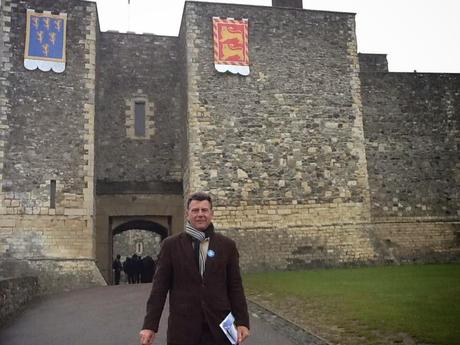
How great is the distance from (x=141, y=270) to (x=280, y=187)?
18.3ft

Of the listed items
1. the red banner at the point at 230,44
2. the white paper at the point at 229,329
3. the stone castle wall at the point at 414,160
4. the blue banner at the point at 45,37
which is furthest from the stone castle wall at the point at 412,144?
the white paper at the point at 229,329

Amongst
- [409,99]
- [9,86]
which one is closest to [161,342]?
[9,86]

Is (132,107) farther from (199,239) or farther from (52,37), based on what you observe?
(199,239)

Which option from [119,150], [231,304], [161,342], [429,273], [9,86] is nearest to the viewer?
[231,304]

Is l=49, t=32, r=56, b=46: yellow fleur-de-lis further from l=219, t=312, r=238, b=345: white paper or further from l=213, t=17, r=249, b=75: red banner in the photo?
l=219, t=312, r=238, b=345: white paper

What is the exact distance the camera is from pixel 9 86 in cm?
1552

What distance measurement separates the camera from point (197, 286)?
151 inches

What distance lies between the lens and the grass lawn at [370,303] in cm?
693

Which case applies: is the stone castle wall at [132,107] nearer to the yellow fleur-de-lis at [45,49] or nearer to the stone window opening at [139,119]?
the stone window opening at [139,119]

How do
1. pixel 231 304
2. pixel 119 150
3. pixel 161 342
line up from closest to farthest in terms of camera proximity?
1. pixel 231 304
2. pixel 161 342
3. pixel 119 150

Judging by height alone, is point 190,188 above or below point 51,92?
below

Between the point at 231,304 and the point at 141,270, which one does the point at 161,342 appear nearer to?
the point at 231,304

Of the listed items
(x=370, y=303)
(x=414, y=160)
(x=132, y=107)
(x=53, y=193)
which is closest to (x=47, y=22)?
(x=132, y=107)

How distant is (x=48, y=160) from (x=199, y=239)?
1250cm
